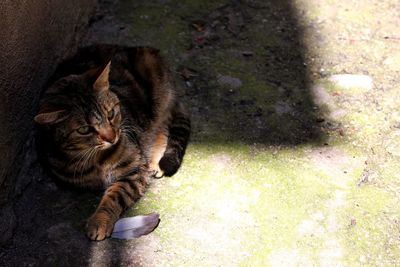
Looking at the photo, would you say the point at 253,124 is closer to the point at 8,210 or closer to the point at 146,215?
the point at 146,215

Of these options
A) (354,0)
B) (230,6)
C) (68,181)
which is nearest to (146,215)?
(68,181)

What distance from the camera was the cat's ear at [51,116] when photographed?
8.45 ft

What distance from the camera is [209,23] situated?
4.04 m

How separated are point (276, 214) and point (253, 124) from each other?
2.12ft

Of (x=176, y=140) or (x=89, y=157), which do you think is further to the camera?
(x=176, y=140)

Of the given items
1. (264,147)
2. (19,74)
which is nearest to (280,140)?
(264,147)

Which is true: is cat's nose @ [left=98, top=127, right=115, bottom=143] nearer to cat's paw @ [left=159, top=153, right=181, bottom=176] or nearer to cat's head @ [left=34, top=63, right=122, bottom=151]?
cat's head @ [left=34, top=63, right=122, bottom=151]

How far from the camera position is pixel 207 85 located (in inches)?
142

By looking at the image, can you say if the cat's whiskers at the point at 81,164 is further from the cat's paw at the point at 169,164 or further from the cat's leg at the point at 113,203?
the cat's paw at the point at 169,164

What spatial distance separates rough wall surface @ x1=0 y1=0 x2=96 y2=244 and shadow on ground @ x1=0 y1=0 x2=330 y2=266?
0.17 meters

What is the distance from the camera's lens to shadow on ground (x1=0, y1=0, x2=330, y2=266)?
2779 mm

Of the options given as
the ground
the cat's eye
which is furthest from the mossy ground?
the cat's eye

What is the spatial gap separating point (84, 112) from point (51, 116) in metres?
0.20

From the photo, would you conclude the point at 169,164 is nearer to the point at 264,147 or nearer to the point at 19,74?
the point at 264,147
